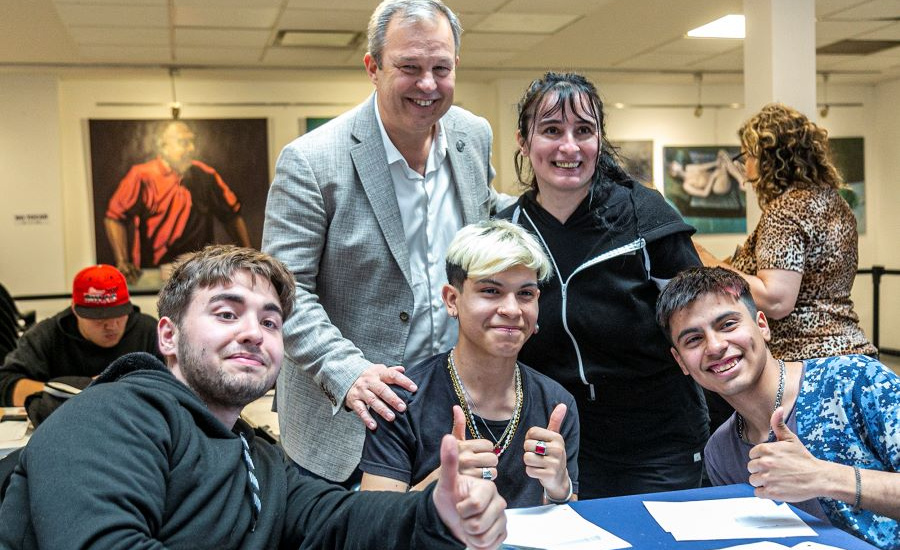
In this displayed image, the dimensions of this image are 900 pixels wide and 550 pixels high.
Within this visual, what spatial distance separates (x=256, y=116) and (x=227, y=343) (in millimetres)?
7797

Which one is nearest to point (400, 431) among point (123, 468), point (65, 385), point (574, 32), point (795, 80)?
point (123, 468)

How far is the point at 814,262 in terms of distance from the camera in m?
3.15

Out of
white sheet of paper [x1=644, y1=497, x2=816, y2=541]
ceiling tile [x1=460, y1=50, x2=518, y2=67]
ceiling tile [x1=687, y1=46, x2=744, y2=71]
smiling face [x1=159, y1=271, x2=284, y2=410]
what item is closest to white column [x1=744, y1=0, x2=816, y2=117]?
ceiling tile [x1=687, y1=46, x2=744, y2=71]

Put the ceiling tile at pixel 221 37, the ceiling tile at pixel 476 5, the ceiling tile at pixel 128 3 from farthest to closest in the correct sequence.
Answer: the ceiling tile at pixel 221 37 < the ceiling tile at pixel 476 5 < the ceiling tile at pixel 128 3

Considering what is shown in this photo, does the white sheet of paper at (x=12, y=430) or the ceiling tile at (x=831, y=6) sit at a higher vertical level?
the ceiling tile at (x=831, y=6)

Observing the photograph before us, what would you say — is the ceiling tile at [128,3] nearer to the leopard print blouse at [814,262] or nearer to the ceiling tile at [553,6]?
the ceiling tile at [553,6]

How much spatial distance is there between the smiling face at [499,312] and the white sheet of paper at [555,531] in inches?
14.7

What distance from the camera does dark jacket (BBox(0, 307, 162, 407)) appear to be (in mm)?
3920

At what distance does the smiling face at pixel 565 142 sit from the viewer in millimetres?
2207

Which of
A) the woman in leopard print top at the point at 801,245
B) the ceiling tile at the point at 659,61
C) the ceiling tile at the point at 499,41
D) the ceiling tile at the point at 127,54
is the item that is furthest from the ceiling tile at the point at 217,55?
the woman in leopard print top at the point at 801,245

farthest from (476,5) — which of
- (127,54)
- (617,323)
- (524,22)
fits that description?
(617,323)

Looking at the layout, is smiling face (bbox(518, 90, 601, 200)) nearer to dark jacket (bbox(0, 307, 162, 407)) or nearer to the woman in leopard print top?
the woman in leopard print top

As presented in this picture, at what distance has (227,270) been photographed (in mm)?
1644

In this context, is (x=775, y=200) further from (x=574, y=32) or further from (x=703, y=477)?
(x=574, y=32)
